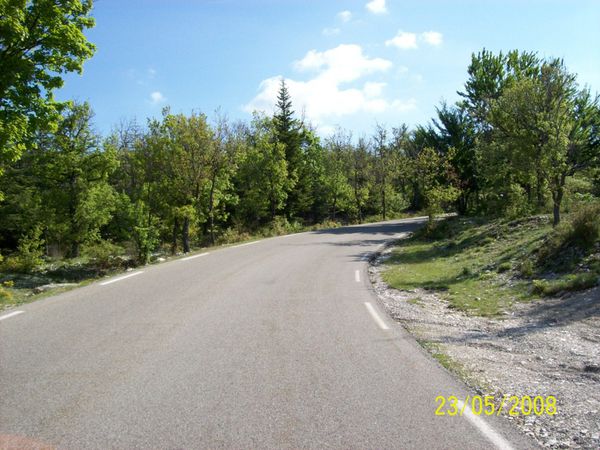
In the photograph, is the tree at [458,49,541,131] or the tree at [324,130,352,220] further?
the tree at [324,130,352,220]

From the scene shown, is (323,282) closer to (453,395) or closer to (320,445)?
(453,395)

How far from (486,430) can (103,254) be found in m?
30.1

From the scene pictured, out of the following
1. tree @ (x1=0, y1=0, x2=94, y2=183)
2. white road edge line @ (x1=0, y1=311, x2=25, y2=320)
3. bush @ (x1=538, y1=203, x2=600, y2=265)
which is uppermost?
tree @ (x1=0, y1=0, x2=94, y2=183)

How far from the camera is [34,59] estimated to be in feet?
47.2

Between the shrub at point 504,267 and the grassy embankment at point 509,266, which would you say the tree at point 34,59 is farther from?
the shrub at point 504,267

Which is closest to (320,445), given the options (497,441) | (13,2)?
(497,441)

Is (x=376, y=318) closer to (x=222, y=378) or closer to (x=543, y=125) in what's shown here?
(x=222, y=378)

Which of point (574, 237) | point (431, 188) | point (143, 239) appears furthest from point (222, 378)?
point (431, 188)

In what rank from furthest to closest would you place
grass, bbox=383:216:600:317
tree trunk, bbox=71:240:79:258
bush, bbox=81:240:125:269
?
tree trunk, bbox=71:240:79:258, bush, bbox=81:240:125:269, grass, bbox=383:216:600:317

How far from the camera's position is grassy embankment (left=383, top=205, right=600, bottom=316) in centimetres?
1052

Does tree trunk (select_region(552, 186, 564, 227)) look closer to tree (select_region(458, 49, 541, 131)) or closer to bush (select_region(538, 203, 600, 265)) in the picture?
bush (select_region(538, 203, 600, 265))

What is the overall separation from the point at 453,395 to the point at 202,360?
10.2ft
